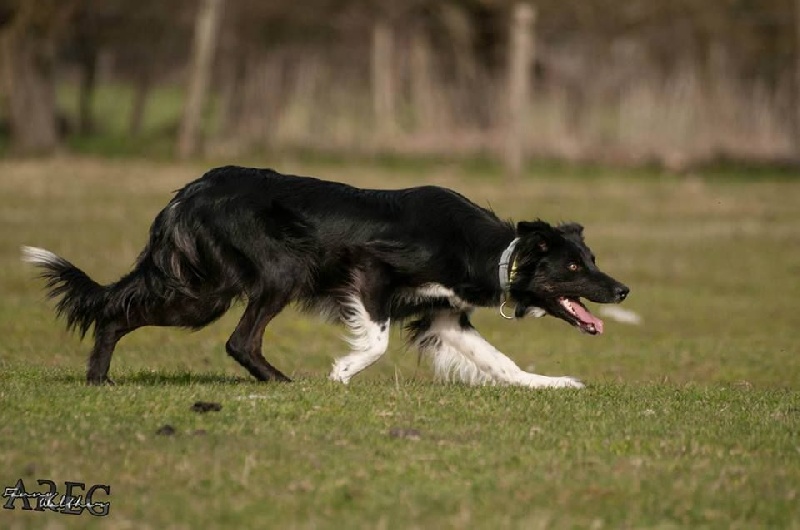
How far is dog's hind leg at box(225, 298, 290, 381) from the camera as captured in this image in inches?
354

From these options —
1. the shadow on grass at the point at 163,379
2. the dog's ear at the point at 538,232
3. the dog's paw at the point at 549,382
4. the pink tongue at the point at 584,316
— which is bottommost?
the shadow on grass at the point at 163,379

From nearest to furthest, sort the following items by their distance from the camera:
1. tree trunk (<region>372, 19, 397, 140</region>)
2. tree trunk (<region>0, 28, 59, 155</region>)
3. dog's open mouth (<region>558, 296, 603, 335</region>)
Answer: dog's open mouth (<region>558, 296, 603, 335</region>) → tree trunk (<region>372, 19, 397, 140</region>) → tree trunk (<region>0, 28, 59, 155</region>)

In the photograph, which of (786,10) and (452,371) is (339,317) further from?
(786,10)

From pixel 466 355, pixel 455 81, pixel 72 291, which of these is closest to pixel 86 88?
pixel 455 81

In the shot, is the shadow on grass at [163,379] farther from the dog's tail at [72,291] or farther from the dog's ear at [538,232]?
the dog's ear at [538,232]

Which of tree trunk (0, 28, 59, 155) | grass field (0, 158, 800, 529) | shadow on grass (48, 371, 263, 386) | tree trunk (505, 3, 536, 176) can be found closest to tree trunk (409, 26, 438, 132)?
tree trunk (505, 3, 536, 176)

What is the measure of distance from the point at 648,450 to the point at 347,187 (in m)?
3.21

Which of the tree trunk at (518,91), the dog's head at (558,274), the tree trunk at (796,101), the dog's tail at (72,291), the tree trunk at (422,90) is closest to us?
the dog's tail at (72,291)

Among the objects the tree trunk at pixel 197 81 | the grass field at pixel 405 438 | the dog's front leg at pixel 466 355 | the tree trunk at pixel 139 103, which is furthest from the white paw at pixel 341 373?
the tree trunk at pixel 139 103

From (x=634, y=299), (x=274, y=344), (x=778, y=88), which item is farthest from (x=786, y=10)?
(x=274, y=344)

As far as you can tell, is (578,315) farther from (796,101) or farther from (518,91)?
(796,101)

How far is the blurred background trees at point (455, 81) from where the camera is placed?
99.2 feet

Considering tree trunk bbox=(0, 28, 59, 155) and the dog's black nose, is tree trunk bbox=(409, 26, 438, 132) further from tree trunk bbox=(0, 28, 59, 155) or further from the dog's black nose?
the dog's black nose

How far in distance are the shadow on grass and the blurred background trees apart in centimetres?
1912
